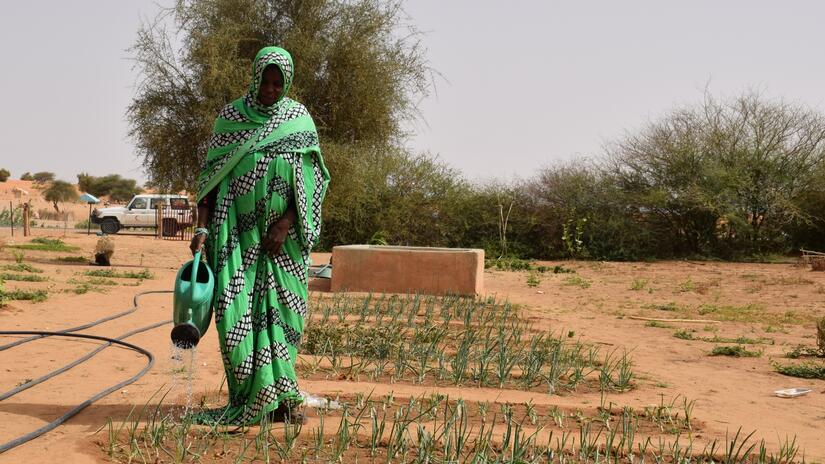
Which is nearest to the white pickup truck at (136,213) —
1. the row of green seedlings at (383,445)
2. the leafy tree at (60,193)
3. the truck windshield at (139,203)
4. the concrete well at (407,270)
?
the truck windshield at (139,203)

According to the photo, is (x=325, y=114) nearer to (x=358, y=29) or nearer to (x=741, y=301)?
(x=358, y=29)

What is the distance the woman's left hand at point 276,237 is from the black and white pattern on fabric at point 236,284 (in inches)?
2.3

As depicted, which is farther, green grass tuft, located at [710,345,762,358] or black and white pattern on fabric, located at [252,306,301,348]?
green grass tuft, located at [710,345,762,358]

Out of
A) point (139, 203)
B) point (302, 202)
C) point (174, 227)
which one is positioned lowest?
point (174, 227)

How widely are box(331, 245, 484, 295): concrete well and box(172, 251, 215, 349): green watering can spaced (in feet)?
26.0

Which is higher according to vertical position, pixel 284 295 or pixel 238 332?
pixel 284 295

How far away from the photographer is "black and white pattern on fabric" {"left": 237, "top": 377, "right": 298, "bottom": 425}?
14.5 ft

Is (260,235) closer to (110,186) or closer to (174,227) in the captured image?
(174,227)

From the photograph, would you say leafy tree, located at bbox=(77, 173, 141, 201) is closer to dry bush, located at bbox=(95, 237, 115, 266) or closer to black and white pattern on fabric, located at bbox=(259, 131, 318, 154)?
dry bush, located at bbox=(95, 237, 115, 266)

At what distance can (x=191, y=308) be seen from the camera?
429 cm

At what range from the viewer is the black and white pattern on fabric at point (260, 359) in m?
4.42

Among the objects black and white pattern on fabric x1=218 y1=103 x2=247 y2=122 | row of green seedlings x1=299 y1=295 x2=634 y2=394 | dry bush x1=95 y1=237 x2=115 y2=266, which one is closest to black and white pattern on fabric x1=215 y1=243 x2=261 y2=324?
black and white pattern on fabric x1=218 y1=103 x2=247 y2=122

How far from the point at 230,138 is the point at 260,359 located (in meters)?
1.18

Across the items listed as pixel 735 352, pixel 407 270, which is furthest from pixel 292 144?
pixel 407 270
